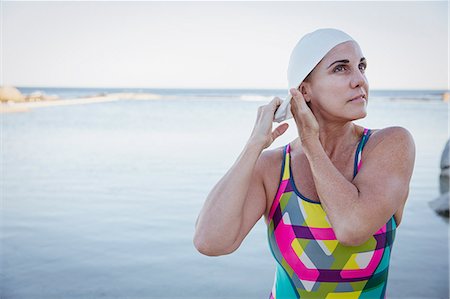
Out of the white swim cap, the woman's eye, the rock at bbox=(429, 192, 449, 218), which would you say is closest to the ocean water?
the rock at bbox=(429, 192, 449, 218)

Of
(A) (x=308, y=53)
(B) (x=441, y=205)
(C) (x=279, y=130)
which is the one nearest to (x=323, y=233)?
(C) (x=279, y=130)

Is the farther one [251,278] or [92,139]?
[92,139]

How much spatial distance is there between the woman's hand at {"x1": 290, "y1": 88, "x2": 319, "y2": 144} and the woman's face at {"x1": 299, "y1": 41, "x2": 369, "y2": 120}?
0.11 meters

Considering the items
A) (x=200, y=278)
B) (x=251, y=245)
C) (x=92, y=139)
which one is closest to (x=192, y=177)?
(x=251, y=245)

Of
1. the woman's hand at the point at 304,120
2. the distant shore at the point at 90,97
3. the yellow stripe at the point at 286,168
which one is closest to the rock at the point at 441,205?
the yellow stripe at the point at 286,168

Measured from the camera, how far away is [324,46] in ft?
6.29

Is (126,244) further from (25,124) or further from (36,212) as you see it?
(25,124)

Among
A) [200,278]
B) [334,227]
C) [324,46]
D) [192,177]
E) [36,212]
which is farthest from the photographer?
[192,177]

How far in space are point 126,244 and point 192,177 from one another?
9.67 ft

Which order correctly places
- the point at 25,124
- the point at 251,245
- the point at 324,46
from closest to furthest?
1. the point at 324,46
2. the point at 251,245
3. the point at 25,124

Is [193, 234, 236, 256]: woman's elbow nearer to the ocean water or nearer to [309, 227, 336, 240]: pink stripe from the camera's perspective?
[309, 227, 336, 240]: pink stripe

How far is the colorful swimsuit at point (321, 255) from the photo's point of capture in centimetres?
182

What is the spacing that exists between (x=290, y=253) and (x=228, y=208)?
0.27 metres

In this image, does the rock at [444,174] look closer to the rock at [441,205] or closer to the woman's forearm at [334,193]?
the rock at [441,205]
